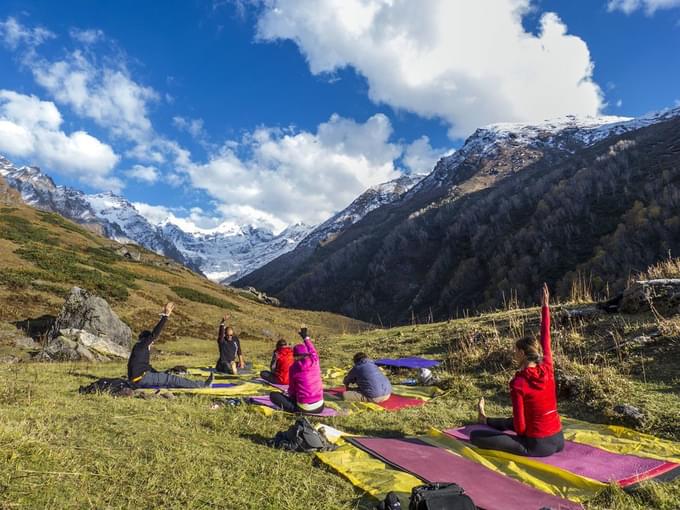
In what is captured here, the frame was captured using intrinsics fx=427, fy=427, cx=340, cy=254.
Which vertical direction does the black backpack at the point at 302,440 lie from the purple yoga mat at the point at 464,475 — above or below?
above

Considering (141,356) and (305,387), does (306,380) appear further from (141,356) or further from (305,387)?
(141,356)

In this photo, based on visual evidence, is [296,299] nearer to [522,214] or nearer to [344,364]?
[522,214]

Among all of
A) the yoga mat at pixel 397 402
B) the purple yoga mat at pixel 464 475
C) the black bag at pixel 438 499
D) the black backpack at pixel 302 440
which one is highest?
the black bag at pixel 438 499

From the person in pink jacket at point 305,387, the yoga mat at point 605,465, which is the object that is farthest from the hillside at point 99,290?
the yoga mat at point 605,465

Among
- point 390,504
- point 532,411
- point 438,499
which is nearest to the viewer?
point 438,499

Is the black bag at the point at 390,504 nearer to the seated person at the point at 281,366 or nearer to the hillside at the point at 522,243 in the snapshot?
the seated person at the point at 281,366

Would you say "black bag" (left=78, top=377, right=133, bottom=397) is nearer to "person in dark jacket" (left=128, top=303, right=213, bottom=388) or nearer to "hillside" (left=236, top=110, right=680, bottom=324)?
"person in dark jacket" (left=128, top=303, right=213, bottom=388)

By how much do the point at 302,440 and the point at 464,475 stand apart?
229cm

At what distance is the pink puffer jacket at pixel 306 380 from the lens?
28.3ft

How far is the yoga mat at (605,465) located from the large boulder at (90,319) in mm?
20144

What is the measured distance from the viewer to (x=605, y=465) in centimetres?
600

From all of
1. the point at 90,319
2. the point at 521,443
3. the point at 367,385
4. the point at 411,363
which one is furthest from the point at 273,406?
the point at 90,319

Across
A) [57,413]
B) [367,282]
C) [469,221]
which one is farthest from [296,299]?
[57,413]

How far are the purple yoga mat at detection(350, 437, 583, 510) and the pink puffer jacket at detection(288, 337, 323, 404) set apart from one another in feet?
7.12
